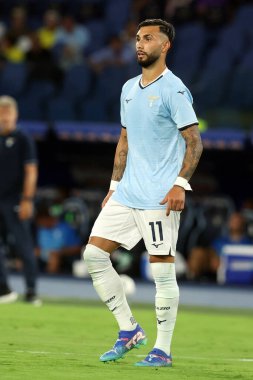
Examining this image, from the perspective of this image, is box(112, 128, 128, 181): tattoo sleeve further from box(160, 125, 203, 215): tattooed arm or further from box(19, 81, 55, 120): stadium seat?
box(19, 81, 55, 120): stadium seat

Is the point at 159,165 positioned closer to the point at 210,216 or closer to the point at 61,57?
the point at 210,216

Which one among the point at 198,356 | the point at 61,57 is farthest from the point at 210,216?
the point at 198,356

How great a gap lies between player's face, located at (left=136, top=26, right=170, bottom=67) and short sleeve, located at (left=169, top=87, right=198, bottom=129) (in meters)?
0.25

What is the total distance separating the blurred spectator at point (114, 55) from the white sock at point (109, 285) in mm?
10583

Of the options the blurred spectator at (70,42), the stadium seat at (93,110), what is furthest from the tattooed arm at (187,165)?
the blurred spectator at (70,42)

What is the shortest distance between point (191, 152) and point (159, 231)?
51 cm

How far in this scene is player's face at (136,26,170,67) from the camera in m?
7.19

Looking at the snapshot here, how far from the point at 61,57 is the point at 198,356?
11.2 metres

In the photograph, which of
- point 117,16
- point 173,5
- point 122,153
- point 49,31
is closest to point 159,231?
point 122,153

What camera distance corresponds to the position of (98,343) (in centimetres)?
862

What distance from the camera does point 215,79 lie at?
16109 millimetres

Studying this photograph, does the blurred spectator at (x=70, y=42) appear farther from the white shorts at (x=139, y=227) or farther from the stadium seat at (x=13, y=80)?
the white shorts at (x=139, y=227)

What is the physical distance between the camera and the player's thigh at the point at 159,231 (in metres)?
7.15

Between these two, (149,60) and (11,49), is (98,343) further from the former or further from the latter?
(11,49)
